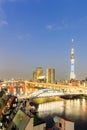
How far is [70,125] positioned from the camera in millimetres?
26328

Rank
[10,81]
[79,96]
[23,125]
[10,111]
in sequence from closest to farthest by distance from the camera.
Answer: [23,125] < [10,111] < [79,96] < [10,81]

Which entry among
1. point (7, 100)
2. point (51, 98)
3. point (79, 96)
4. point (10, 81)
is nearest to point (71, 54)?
point (10, 81)

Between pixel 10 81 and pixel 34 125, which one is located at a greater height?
A: pixel 10 81

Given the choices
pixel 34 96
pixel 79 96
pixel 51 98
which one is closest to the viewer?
pixel 34 96

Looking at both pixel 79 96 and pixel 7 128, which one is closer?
pixel 7 128

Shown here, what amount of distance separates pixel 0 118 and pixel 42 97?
66.7 m

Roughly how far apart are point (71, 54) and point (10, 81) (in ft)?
156

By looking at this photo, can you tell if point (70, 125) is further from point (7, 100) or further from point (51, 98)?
point (51, 98)

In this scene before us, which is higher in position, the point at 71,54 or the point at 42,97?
the point at 71,54

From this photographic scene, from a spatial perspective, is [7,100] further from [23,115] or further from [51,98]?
[51,98]

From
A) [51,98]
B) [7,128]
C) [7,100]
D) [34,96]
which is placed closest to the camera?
[7,128]

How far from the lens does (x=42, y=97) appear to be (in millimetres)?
98375

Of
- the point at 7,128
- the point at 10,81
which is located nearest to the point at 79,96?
the point at 10,81

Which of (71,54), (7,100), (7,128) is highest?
(71,54)
